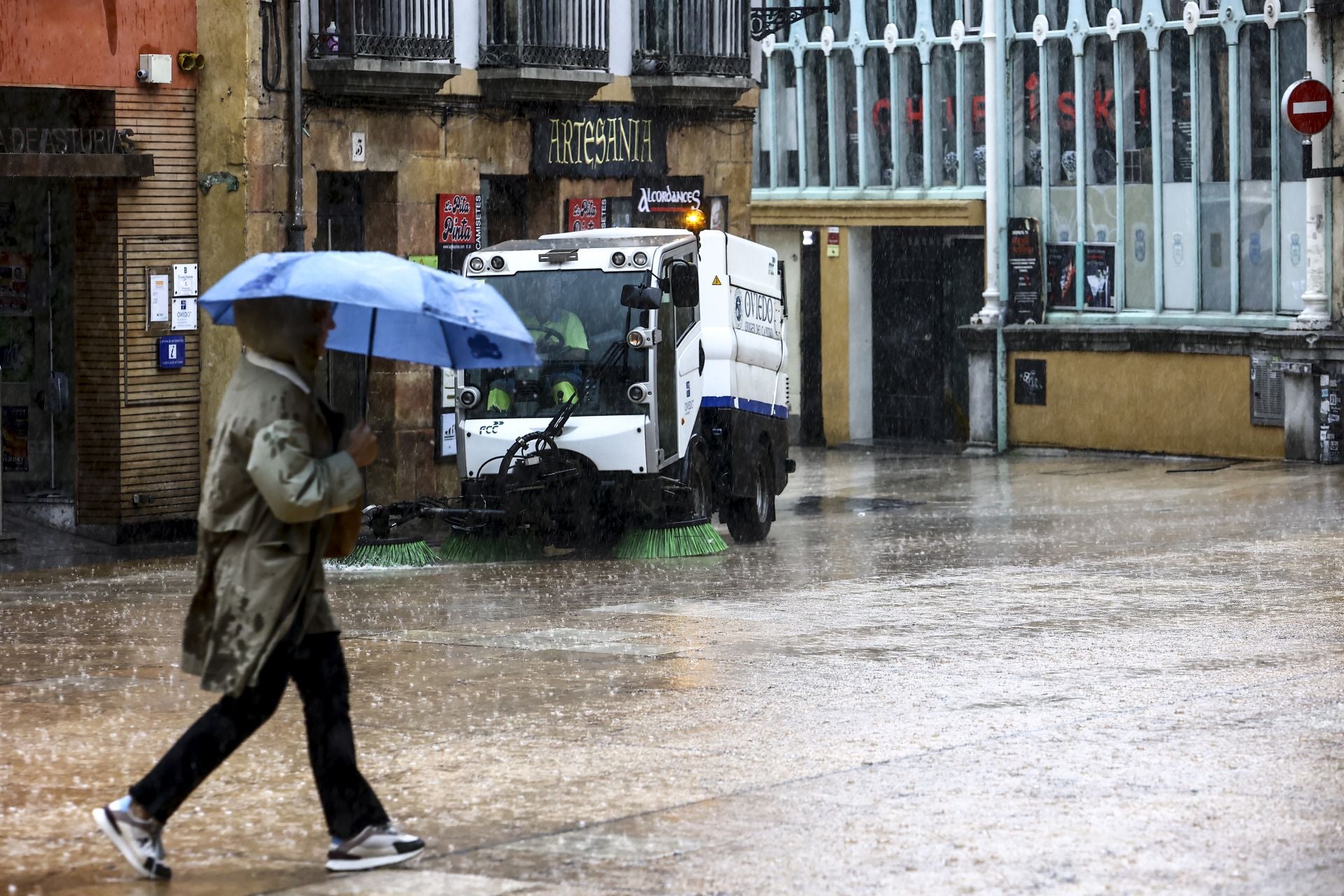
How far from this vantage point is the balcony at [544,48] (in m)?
21.6

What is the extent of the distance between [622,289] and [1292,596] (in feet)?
18.8

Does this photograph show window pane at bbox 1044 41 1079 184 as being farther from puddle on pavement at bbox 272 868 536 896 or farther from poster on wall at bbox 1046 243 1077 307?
puddle on pavement at bbox 272 868 536 896

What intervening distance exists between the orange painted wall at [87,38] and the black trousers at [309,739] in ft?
39.9

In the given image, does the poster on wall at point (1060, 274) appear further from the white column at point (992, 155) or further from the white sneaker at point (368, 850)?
the white sneaker at point (368, 850)

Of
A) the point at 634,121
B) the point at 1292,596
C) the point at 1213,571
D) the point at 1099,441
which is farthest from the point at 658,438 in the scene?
the point at 1099,441

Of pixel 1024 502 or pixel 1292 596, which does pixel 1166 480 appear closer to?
pixel 1024 502

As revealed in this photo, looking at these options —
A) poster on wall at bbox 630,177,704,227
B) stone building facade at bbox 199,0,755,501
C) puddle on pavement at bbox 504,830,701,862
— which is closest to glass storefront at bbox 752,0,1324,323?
stone building facade at bbox 199,0,755,501

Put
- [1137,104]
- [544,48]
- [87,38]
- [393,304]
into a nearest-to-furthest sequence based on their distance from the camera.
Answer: [393,304] → [87,38] → [544,48] → [1137,104]

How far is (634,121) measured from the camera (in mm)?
23422

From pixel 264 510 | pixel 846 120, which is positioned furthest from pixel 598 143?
pixel 264 510

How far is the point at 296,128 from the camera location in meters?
19.6

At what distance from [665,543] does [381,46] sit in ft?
19.4

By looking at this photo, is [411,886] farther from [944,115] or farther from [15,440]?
[944,115]

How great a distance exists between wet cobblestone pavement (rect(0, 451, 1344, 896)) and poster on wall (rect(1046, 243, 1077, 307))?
502 inches
